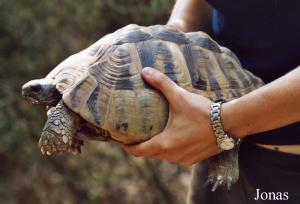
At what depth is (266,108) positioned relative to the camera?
175 cm

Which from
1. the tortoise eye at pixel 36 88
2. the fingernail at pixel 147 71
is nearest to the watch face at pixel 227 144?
the fingernail at pixel 147 71

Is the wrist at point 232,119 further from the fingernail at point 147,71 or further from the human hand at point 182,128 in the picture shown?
the fingernail at point 147,71

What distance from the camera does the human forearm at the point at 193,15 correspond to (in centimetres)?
229

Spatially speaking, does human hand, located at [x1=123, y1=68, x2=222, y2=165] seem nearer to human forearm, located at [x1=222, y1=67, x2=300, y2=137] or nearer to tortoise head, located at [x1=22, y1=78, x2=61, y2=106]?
human forearm, located at [x1=222, y1=67, x2=300, y2=137]

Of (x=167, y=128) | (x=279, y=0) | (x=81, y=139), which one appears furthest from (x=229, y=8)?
(x=81, y=139)

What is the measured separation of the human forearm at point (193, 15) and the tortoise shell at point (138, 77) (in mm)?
285

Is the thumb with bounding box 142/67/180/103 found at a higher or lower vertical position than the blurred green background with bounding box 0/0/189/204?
higher

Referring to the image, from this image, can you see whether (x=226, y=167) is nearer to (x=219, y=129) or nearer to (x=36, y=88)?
(x=219, y=129)

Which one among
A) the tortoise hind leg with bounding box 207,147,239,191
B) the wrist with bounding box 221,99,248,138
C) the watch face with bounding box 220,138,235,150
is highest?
the wrist with bounding box 221,99,248,138

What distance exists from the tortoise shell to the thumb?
0.08 feet

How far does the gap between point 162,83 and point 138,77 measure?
0.25 feet

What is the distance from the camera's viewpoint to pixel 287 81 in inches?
67.9

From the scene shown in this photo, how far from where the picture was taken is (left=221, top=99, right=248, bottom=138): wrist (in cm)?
178

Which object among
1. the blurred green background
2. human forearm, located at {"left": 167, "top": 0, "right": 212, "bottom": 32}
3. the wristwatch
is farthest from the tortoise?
the blurred green background
